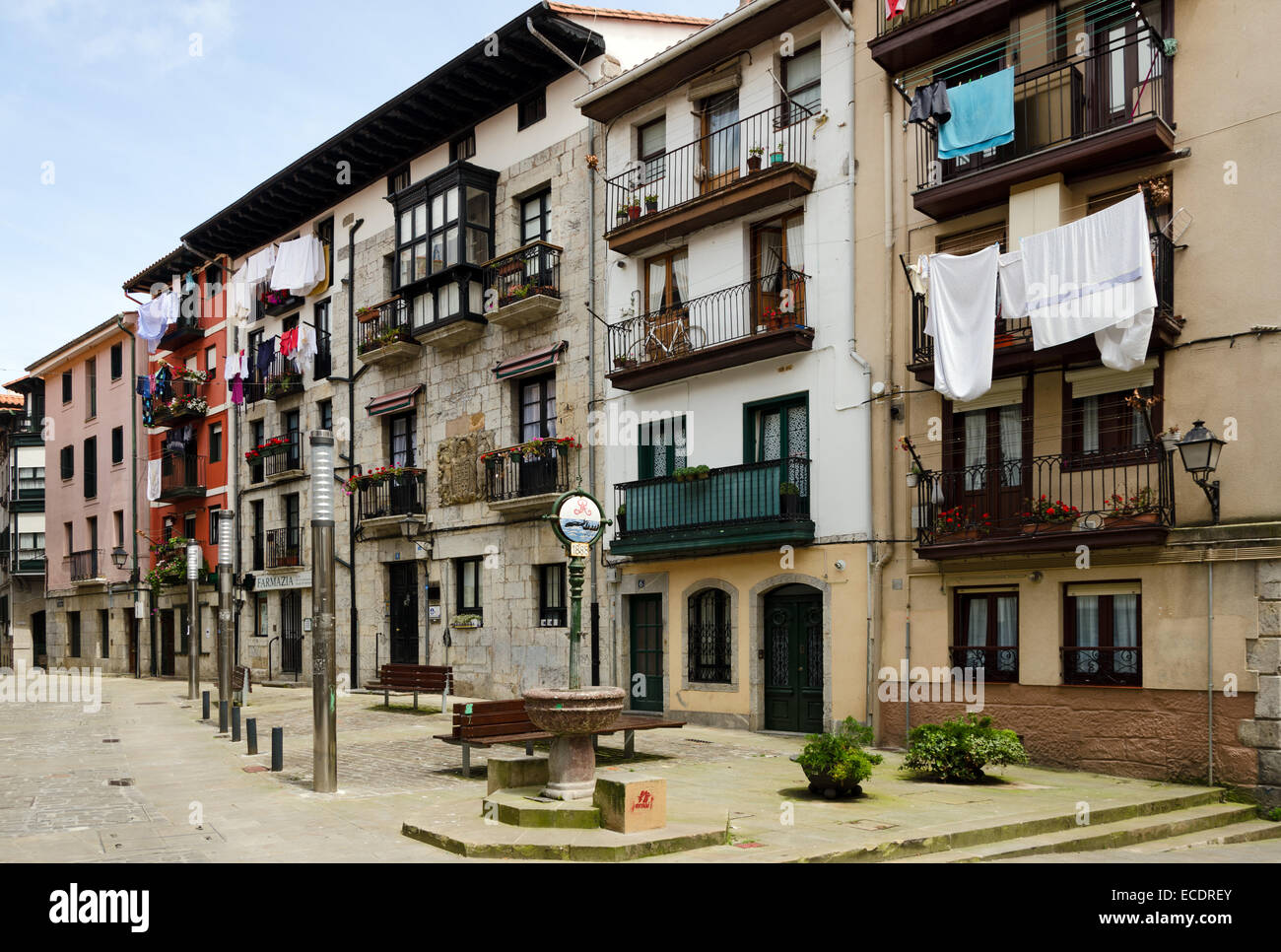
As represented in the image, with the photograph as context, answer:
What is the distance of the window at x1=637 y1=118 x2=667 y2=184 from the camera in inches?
819

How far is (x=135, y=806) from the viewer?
1134 cm

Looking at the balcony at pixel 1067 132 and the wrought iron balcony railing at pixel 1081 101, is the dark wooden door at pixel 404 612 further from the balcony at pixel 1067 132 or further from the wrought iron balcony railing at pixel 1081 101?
the wrought iron balcony railing at pixel 1081 101

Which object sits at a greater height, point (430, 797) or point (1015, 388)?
point (1015, 388)

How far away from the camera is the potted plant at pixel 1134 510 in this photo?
43.7ft

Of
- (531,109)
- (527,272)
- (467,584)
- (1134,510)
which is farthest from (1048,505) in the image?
(531,109)

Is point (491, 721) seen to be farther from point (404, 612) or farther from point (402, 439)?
point (402, 439)

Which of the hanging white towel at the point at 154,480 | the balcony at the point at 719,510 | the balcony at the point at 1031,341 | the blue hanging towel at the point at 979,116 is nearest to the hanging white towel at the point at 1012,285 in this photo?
the balcony at the point at 1031,341

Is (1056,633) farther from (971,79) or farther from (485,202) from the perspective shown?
(485,202)

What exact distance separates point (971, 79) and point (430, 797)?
458 inches

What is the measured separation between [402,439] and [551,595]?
22.5 ft

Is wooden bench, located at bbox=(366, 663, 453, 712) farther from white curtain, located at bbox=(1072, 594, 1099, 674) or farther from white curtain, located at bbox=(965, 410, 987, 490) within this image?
white curtain, located at bbox=(1072, 594, 1099, 674)

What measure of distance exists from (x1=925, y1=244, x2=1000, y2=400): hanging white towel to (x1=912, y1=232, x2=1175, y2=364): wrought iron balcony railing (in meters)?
0.26
